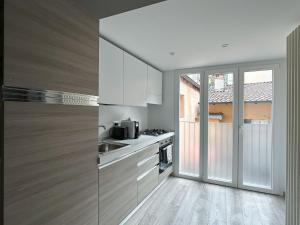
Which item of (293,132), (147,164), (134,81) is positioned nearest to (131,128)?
(147,164)

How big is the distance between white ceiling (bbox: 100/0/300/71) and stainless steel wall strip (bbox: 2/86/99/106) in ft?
2.99

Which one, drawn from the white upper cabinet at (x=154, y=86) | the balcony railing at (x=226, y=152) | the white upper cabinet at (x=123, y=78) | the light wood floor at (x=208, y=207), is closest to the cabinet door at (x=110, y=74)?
the white upper cabinet at (x=123, y=78)

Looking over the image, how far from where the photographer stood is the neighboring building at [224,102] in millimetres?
2988

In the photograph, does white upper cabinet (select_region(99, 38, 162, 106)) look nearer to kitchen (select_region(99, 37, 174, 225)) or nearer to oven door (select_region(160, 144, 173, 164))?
kitchen (select_region(99, 37, 174, 225))

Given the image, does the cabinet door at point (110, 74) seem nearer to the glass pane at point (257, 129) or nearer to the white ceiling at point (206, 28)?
the white ceiling at point (206, 28)

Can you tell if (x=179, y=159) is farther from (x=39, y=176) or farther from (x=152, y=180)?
(x=39, y=176)

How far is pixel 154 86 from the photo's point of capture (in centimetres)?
335

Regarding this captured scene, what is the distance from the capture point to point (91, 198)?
4.66 feet

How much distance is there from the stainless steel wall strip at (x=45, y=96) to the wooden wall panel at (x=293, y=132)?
83.3 inches

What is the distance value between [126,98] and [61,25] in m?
1.37

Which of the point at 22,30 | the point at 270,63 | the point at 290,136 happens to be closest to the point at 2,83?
the point at 22,30

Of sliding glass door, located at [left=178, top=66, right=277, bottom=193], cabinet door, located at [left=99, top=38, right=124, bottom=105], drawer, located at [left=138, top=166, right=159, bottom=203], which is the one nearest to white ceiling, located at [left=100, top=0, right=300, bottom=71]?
cabinet door, located at [left=99, top=38, right=124, bottom=105]

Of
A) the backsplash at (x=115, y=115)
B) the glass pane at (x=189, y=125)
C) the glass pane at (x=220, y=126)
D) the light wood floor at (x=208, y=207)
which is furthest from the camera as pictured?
the glass pane at (x=189, y=125)

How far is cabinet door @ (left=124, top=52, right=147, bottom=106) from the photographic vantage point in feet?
7.91
